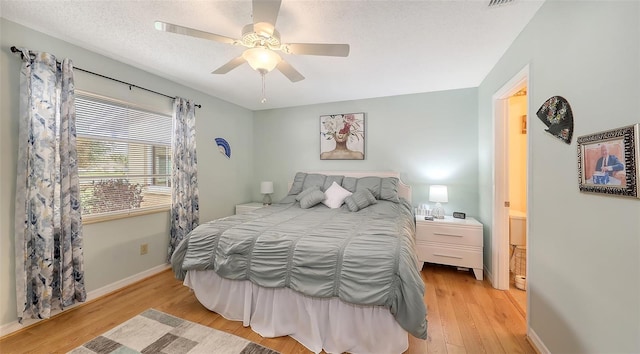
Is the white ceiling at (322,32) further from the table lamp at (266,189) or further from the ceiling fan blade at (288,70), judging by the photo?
the table lamp at (266,189)

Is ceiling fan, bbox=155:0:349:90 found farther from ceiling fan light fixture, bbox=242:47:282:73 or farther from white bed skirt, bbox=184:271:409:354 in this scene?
white bed skirt, bbox=184:271:409:354

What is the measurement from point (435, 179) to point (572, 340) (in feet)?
7.54

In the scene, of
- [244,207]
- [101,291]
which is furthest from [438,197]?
[101,291]

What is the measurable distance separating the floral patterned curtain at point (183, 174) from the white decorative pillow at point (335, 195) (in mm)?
Answer: 1766

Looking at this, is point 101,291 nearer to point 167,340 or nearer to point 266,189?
point 167,340

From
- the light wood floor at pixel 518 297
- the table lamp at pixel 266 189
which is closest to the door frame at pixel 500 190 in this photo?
the light wood floor at pixel 518 297

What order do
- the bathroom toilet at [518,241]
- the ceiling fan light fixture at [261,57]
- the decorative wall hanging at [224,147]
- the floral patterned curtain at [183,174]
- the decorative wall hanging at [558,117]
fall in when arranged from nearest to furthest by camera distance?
the decorative wall hanging at [558,117]
the ceiling fan light fixture at [261,57]
the bathroom toilet at [518,241]
the floral patterned curtain at [183,174]
the decorative wall hanging at [224,147]

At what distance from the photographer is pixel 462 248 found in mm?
2750

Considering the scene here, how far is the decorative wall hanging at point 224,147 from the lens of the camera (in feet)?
12.2

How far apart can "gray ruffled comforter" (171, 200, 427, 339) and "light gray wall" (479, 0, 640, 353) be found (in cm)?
76

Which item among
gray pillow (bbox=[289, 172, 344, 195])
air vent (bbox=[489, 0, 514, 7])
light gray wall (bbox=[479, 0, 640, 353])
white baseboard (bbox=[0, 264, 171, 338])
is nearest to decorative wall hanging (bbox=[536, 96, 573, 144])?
light gray wall (bbox=[479, 0, 640, 353])

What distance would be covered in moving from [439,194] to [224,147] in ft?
10.7

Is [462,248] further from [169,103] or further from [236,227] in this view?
[169,103]

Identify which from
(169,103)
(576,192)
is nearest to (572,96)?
(576,192)
